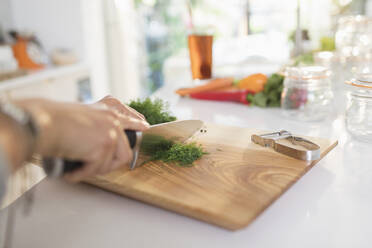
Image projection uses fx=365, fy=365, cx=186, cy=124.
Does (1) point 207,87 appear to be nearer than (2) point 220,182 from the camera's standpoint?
No

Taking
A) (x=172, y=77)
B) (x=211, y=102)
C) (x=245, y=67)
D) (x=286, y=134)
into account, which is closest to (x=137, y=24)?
(x=172, y=77)

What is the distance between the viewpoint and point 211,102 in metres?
1.46

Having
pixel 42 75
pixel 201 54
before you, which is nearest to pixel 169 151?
pixel 201 54

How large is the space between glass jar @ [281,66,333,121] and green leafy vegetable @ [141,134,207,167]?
1.49ft

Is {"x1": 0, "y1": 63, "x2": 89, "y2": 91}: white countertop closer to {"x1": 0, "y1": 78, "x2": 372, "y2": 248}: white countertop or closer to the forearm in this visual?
{"x1": 0, "y1": 78, "x2": 372, "y2": 248}: white countertop

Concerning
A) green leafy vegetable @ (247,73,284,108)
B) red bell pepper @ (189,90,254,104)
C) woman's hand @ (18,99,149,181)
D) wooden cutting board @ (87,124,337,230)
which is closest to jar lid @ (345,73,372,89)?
wooden cutting board @ (87,124,337,230)

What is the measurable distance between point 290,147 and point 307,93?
0.39 m

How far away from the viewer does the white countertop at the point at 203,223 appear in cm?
58

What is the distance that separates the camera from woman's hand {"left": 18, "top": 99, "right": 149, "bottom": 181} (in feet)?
1.61

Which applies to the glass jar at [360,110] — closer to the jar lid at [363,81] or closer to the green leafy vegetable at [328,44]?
the jar lid at [363,81]

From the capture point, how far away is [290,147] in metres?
0.80

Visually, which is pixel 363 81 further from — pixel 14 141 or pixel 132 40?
pixel 132 40

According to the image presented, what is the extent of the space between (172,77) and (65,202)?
4.37 ft

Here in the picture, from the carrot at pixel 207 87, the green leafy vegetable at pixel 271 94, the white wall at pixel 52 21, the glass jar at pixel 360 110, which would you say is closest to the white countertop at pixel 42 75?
the white wall at pixel 52 21
